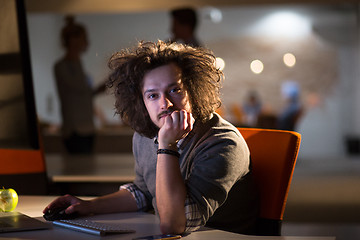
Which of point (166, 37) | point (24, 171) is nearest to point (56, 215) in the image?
point (24, 171)

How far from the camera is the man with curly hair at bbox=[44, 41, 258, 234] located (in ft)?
4.60

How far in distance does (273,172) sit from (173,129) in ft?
1.36

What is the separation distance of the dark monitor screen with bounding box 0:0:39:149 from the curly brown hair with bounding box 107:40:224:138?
72cm

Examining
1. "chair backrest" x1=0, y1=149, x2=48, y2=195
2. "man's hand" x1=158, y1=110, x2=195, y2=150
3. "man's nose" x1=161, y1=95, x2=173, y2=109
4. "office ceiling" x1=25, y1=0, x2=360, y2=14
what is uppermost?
"office ceiling" x1=25, y1=0, x2=360, y2=14

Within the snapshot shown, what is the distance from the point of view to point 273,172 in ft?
5.53

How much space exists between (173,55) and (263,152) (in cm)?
42

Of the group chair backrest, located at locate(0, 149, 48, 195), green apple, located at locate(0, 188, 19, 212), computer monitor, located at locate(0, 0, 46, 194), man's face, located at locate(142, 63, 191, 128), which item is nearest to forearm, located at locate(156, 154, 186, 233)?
man's face, located at locate(142, 63, 191, 128)

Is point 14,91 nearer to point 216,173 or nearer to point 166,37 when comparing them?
point 216,173

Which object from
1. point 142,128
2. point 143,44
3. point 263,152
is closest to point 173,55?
point 143,44

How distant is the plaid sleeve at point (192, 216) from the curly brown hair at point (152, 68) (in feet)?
0.96

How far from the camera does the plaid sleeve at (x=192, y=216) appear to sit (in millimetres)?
1374

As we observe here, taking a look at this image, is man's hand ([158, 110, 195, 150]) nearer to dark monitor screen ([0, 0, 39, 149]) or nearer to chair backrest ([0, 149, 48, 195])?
dark monitor screen ([0, 0, 39, 149])

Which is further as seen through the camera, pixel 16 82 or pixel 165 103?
pixel 16 82

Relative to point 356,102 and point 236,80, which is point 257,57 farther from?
point 356,102
